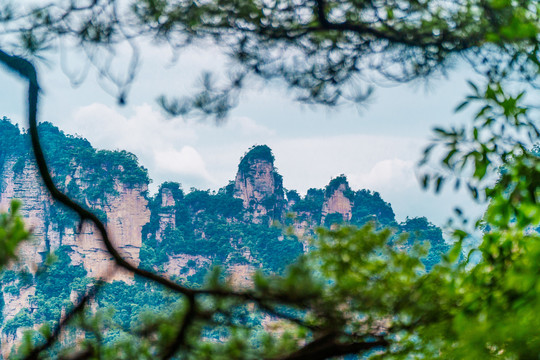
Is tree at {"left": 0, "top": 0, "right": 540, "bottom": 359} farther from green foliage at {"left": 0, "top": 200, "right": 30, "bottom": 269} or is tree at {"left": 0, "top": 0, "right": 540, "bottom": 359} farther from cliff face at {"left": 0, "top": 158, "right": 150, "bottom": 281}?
cliff face at {"left": 0, "top": 158, "right": 150, "bottom": 281}

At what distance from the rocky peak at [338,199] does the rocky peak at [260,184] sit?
8.65 ft

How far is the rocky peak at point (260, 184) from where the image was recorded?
107ft

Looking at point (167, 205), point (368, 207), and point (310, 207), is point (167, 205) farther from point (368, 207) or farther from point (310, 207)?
point (368, 207)

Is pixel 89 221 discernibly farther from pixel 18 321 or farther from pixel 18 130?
pixel 18 130

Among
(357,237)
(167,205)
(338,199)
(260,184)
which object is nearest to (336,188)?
(338,199)

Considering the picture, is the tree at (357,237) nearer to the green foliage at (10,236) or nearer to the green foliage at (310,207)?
the green foliage at (10,236)

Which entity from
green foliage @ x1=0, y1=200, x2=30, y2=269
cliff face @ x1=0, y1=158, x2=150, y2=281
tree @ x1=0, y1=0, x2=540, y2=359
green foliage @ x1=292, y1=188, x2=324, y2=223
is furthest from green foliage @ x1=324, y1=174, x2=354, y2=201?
green foliage @ x1=0, y1=200, x2=30, y2=269

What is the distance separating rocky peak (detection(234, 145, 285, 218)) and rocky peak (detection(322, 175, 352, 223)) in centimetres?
264

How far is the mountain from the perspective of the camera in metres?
30.6

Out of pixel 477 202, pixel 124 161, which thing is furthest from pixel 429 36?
pixel 124 161

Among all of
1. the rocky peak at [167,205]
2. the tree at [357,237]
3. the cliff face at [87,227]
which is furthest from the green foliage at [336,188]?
the tree at [357,237]

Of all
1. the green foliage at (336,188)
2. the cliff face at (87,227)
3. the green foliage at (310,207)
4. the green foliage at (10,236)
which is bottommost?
the green foliage at (10,236)

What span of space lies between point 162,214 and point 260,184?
19.1 feet

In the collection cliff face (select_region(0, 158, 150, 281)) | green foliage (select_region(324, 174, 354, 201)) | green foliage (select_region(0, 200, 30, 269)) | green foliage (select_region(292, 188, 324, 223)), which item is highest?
green foliage (select_region(324, 174, 354, 201))
